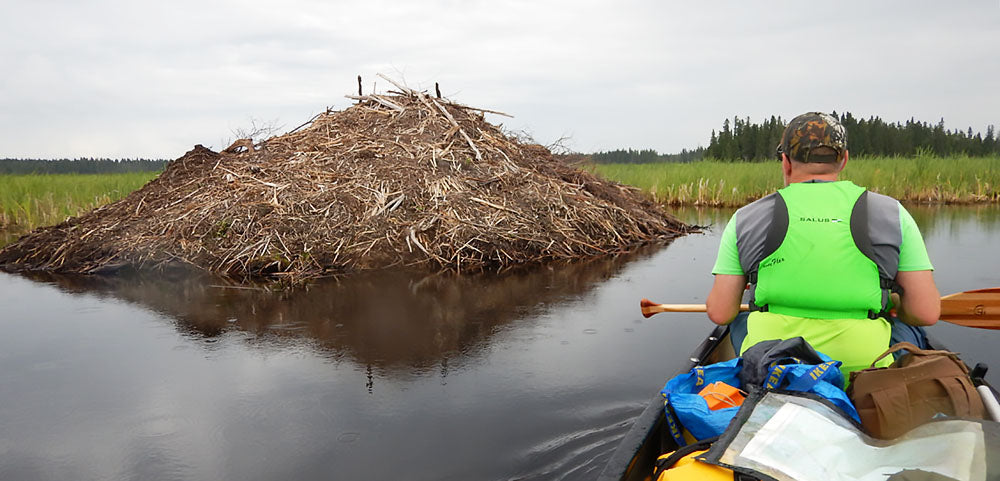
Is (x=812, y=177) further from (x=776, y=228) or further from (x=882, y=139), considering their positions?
(x=882, y=139)

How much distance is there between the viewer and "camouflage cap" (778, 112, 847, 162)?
9.12ft

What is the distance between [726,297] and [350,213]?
25.7ft

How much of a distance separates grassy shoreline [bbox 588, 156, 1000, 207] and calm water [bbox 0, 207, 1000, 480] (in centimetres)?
1267

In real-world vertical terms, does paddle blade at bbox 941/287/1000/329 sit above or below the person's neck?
below

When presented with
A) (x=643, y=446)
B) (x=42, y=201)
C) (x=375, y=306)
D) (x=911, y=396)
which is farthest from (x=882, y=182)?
(x=42, y=201)

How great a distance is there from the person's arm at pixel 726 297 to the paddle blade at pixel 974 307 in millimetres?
2091

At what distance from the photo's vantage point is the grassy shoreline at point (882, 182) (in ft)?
65.2

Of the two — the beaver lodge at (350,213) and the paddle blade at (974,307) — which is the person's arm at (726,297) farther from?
the beaver lodge at (350,213)

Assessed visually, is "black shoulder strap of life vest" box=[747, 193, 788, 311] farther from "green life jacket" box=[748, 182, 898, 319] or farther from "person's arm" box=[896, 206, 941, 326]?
"person's arm" box=[896, 206, 941, 326]

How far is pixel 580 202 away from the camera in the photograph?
11.8m

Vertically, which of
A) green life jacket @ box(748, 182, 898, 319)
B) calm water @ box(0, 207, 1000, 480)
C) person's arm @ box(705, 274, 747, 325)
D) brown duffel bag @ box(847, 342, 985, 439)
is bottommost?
calm water @ box(0, 207, 1000, 480)

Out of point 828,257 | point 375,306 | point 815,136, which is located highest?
point 815,136

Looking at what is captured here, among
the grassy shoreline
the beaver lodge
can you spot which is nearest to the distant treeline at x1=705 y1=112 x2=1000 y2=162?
the grassy shoreline

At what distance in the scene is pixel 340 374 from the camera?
4.89 m
